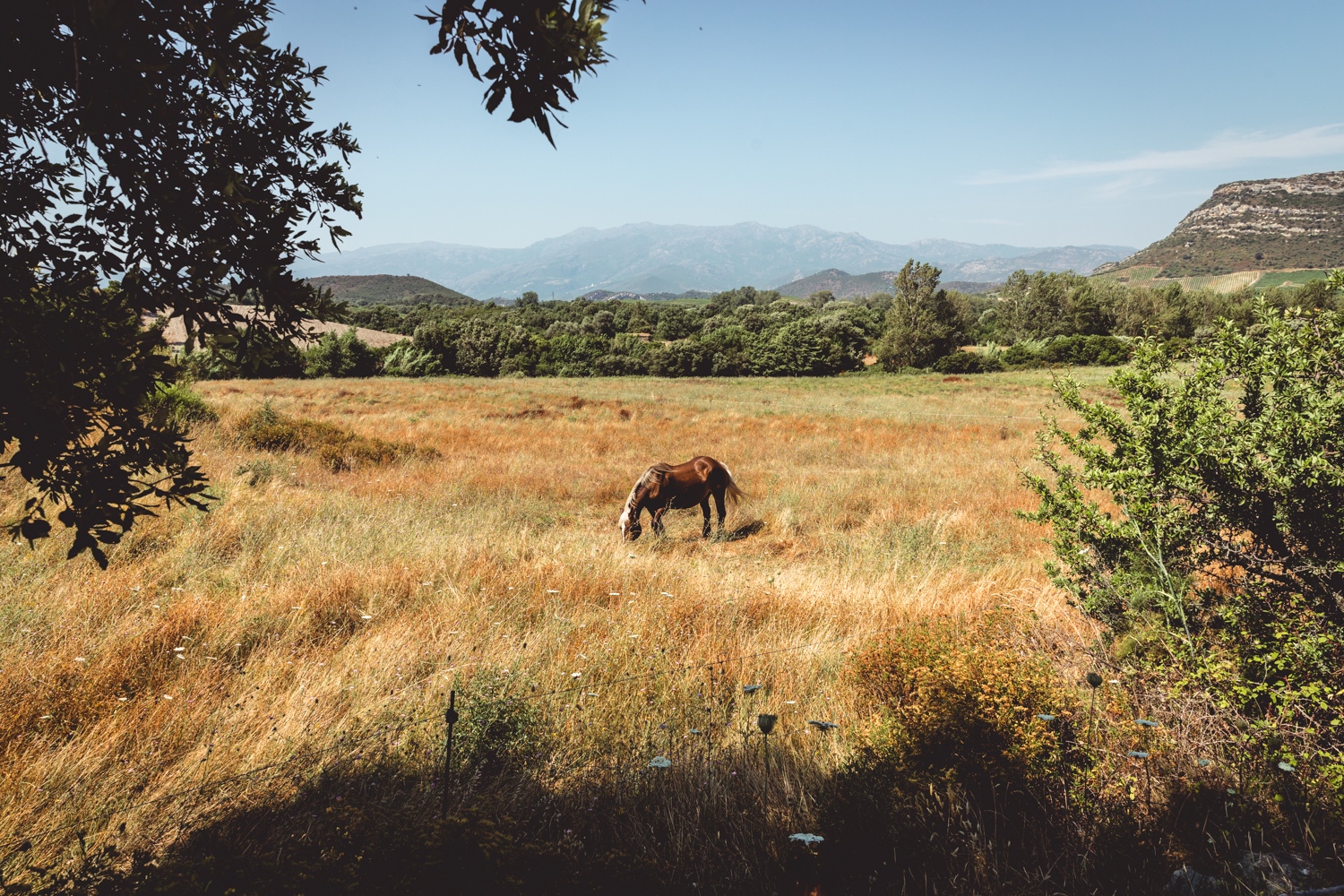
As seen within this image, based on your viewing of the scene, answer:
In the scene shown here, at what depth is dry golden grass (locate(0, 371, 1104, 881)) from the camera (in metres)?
3.20

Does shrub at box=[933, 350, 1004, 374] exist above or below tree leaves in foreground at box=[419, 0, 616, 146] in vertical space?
below

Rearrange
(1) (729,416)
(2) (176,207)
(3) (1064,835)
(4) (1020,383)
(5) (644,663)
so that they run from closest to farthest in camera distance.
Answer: (2) (176,207) → (3) (1064,835) → (5) (644,663) → (1) (729,416) → (4) (1020,383)

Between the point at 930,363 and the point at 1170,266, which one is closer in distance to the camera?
the point at 930,363

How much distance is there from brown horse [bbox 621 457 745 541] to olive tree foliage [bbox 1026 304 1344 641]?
5.55 meters

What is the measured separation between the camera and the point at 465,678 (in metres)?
3.98

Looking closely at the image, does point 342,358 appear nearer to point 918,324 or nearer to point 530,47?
point 918,324

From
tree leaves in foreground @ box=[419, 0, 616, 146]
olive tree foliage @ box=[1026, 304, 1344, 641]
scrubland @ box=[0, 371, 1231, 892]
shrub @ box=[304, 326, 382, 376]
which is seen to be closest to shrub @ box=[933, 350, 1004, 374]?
shrub @ box=[304, 326, 382, 376]

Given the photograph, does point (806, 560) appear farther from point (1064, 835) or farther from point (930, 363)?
point (930, 363)

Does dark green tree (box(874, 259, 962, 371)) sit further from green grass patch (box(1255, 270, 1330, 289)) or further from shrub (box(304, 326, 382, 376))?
green grass patch (box(1255, 270, 1330, 289))

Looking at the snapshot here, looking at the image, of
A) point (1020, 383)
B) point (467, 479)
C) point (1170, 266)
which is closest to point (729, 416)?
point (467, 479)

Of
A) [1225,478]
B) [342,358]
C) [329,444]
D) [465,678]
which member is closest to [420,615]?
[465,678]

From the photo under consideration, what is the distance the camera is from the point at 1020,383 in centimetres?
4594

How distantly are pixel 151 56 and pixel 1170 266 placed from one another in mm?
254345

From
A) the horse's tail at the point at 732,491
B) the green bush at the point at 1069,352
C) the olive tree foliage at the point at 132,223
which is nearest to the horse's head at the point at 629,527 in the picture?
the horse's tail at the point at 732,491
